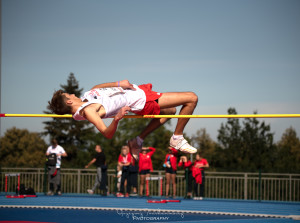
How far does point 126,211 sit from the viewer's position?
10.3 m

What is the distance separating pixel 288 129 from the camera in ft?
188

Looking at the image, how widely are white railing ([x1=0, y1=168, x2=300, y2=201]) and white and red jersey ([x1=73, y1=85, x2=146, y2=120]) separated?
9.41 m

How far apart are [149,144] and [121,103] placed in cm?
3710

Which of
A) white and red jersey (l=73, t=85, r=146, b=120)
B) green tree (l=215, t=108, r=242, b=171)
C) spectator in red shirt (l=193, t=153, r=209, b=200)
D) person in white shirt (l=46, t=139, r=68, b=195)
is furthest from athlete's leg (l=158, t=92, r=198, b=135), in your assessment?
green tree (l=215, t=108, r=242, b=171)

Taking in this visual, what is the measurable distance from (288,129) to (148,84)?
5512 centimetres

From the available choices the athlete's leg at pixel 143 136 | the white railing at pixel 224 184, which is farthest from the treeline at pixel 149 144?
the athlete's leg at pixel 143 136

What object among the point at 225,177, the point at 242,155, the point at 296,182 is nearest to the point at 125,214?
the point at 225,177

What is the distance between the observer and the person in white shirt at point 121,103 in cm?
496

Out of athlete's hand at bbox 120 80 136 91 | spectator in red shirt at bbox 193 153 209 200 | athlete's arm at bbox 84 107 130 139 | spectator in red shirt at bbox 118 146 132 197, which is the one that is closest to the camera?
athlete's arm at bbox 84 107 130 139

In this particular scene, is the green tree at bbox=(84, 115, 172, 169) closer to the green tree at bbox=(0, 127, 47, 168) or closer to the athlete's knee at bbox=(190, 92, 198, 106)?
the green tree at bbox=(0, 127, 47, 168)

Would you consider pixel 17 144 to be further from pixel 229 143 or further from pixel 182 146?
pixel 182 146

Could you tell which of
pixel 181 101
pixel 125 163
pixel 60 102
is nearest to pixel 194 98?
pixel 181 101

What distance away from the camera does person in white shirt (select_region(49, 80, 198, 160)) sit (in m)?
4.96

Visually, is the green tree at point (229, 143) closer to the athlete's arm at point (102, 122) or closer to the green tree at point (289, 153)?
the green tree at point (289, 153)
